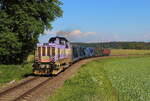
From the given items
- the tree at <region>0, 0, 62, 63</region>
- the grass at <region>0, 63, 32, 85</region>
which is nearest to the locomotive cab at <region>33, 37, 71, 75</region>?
the grass at <region>0, 63, 32, 85</region>

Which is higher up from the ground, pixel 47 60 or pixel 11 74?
pixel 47 60

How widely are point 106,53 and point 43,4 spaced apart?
62.0 metres

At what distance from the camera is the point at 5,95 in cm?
1750

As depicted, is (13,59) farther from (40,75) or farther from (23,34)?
(40,75)

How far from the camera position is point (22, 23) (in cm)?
4072

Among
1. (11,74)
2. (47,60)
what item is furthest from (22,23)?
(47,60)

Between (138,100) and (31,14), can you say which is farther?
(31,14)

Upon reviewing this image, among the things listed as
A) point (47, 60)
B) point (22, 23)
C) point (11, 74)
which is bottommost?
point (11, 74)

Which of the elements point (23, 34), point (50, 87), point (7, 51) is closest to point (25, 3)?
point (23, 34)

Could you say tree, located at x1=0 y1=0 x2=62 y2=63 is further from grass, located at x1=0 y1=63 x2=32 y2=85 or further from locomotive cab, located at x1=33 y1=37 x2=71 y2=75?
locomotive cab, located at x1=33 y1=37 x2=71 y2=75

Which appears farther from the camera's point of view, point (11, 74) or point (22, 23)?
point (22, 23)

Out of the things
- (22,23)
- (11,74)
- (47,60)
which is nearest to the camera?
(47,60)

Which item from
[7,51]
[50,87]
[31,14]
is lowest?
[50,87]

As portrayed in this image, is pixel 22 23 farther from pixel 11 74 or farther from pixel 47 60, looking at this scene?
pixel 47 60
